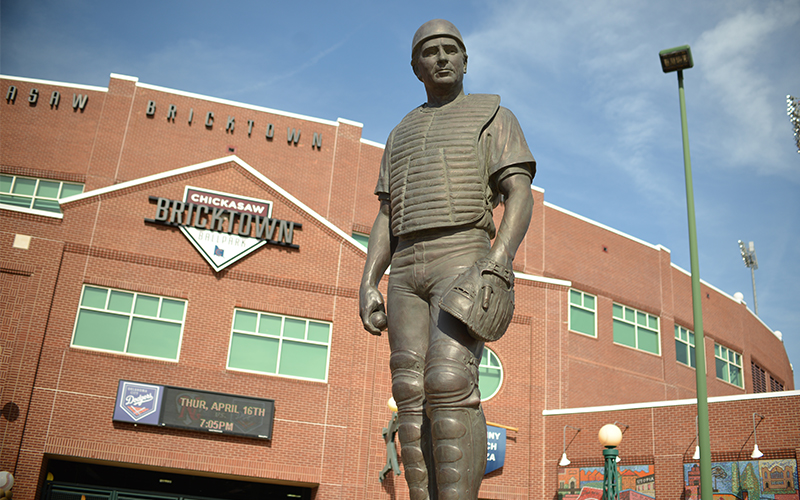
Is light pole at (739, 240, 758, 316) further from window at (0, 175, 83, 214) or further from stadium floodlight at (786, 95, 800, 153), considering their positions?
window at (0, 175, 83, 214)

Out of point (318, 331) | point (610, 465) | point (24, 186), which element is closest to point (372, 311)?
point (610, 465)

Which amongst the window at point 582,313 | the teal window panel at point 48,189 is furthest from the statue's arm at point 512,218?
the teal window panel at point 48,189

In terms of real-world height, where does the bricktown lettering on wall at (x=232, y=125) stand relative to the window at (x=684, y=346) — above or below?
above

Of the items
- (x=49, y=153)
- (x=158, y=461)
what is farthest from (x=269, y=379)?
(x=49, y=153)

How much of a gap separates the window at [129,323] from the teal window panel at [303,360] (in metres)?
3.29

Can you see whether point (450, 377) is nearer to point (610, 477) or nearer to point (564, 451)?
point (610, 477)

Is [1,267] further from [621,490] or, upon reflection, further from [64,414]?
[621,490]

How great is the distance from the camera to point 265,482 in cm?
2339

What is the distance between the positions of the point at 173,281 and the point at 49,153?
11.5 metres

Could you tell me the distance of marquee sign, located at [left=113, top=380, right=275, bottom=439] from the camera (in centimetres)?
2197

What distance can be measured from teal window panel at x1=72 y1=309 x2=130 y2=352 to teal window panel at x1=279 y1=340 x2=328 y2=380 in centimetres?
487

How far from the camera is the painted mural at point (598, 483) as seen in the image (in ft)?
77.0

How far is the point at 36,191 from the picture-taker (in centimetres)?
3045

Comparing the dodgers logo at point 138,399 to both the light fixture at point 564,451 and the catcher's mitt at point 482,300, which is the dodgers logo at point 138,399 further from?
the catcher's mitt at point 482,300
